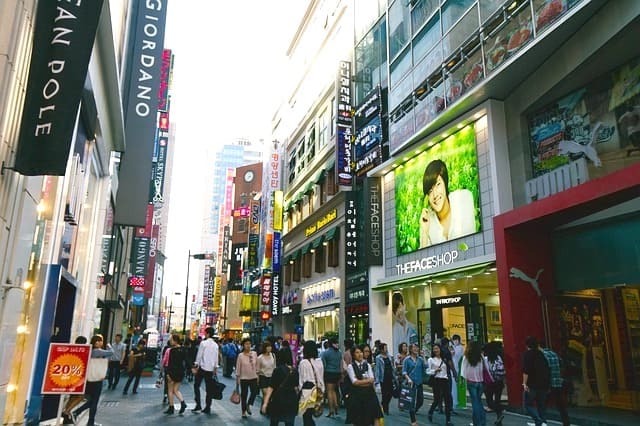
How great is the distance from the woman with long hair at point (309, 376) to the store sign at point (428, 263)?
33.4 feet

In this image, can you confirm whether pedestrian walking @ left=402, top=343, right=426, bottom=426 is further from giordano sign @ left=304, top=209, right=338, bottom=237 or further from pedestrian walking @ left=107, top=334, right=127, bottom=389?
giordano sign @ left=304, top=209, right=338, bottom=237

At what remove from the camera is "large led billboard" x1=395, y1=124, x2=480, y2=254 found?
1694 cm

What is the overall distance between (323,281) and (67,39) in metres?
24.4

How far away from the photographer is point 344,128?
2538 cm

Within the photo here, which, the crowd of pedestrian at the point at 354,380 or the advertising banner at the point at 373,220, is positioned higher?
the advertising banner at the point at 373,220

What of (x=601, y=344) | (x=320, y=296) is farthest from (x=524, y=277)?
(x=320, y=296)

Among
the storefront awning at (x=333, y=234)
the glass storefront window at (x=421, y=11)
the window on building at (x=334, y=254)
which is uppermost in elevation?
the glass storefront window at (x=421, y=11)

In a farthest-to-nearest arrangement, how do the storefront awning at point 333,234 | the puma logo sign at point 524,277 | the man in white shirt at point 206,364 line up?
the storefront awning at point 333,234 → the puma logo sign at point 524,277 → the man in white shirt at point 206,364

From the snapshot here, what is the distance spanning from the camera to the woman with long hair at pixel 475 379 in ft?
31.2

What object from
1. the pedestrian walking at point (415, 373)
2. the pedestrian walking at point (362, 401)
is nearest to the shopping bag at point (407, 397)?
the pedestrian walking at point (415, 373)

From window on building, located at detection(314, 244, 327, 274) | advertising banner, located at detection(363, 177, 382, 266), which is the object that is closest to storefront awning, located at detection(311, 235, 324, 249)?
window on building, located at detection(314, 244, 327, 274)

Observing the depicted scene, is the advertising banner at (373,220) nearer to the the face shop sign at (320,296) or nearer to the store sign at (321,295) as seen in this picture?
the store sign at (321,295)

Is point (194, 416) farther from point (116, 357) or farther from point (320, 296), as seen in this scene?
point (320, 296)

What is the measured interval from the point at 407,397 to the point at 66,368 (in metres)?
6.71
